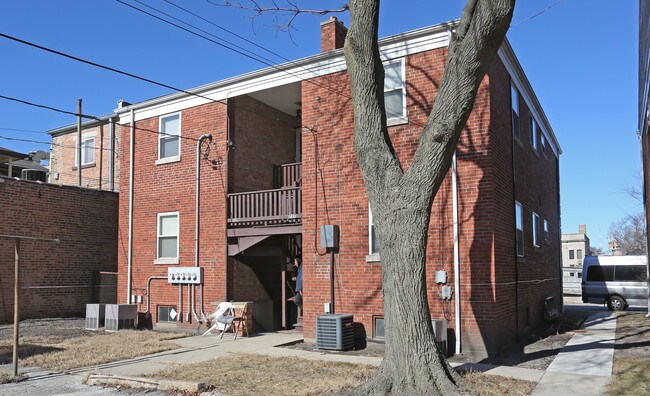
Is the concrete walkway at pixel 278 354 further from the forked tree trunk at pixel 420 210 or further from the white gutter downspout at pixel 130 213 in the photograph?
the white gutter downspout at pixel 130 213

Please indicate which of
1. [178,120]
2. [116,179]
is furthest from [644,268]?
[116,179]

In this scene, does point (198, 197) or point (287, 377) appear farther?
point (198, 197)

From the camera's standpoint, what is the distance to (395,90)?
41.5 ft

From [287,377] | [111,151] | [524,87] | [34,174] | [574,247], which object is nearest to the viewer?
[287,377]

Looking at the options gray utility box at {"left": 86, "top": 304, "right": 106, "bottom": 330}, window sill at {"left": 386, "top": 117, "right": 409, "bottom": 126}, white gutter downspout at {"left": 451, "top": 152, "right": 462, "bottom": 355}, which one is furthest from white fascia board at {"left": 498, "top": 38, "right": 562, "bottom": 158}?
gray utility box at {"left": 86, "top": 304, "right": 106, "bottom": 330}

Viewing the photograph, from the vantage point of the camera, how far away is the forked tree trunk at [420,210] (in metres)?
7.19

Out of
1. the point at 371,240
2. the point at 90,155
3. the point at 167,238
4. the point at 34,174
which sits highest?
the point at 90,155

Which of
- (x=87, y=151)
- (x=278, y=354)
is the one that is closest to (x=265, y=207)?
(x=278, y=354)

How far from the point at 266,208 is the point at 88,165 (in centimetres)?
1324

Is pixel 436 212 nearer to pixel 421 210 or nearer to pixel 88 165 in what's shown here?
pixel 421 210

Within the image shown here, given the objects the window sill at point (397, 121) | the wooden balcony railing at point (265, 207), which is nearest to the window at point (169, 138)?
the wooden balcony railing at point (265, 207)

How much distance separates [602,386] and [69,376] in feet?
27.5

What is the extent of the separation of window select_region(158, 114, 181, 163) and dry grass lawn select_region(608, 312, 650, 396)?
1244cm

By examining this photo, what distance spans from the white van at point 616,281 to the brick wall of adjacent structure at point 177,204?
59.1ft
